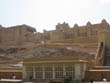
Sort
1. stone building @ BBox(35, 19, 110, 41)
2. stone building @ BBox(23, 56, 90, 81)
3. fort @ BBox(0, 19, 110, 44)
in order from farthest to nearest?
1. fort @ BBox(0, 19, 110, 44)
2. stone building @ BBox(35, 19, 110, 41)
3. stone building @ BBox(23, 56, 90, 81)

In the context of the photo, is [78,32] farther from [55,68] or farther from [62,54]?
[55,68]

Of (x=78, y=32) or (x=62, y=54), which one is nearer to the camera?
(x=62, y=54)

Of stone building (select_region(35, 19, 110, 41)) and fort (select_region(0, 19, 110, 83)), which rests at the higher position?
stone building (select_region(35, 19, 110, 41))

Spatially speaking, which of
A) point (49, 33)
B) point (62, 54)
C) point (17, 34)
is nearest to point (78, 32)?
point (49, 33)

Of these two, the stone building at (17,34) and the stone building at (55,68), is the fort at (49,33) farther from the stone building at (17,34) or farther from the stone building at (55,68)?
the stone building at (55,68)

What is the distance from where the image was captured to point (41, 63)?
87.8ft

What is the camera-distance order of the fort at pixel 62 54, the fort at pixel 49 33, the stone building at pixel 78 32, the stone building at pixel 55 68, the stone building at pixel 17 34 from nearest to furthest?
the stone building at pixel 55 68
the fort at pixel 62 54
the stone building at pixel 78 32
the fort at pixel 49 33
the stone building at pixel 17 34

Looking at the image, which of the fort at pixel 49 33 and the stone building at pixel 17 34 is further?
the stone building at pixel 17 34

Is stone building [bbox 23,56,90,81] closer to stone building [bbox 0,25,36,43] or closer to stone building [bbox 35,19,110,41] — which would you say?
stone building [bbox 35,19,110,41]

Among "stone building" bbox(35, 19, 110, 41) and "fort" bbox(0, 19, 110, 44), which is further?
"fort" bbox(0, 19, 110, 44)

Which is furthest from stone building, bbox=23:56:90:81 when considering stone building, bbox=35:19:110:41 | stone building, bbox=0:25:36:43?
stone building, bbox=0:25:36:43

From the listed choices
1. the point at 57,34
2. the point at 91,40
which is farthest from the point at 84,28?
the point at 91,40

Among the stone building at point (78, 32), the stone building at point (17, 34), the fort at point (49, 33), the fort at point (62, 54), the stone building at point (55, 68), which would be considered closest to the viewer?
the stone building at point (55, 68)

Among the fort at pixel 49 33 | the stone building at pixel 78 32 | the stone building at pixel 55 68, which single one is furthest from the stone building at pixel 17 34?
the stone building at pixel 55 68
